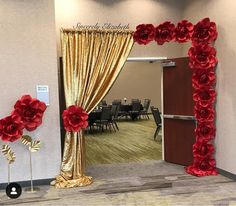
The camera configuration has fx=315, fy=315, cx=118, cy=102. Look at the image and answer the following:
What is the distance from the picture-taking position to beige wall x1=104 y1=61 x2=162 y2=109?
1680cm

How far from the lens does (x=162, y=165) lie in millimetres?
6172

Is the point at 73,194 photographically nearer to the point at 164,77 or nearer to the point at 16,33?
the point at 16,33

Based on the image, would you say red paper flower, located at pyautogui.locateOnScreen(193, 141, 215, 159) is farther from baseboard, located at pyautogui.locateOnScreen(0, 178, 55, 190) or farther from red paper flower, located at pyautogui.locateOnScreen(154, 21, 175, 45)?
baseboard, located at pyautogui.locateOnScreen(0, 178, 55, 190)

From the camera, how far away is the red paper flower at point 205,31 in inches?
203

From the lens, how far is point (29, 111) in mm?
4449

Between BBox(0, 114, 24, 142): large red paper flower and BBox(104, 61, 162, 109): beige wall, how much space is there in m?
12.2

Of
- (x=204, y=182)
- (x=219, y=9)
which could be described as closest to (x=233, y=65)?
(x=219, y=9)

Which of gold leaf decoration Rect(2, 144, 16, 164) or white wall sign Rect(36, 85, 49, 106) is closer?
gold leaf decoration Rect(2, 144, 16, 164)

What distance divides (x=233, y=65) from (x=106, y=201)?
283cm

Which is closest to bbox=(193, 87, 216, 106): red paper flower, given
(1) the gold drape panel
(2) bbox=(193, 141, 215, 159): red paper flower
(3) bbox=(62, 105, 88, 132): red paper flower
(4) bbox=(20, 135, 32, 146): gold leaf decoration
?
(2) bbox=(193, 141, 215, 159): red paper flower

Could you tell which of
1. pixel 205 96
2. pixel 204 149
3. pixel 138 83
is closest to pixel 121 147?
pixel 204 149

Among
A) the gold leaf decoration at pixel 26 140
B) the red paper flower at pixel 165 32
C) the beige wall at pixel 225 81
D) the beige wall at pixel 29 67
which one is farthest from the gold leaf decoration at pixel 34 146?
the beige wall at pixel 225 81

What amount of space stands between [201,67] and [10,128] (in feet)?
10.2

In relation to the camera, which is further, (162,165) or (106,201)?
(162,165)
